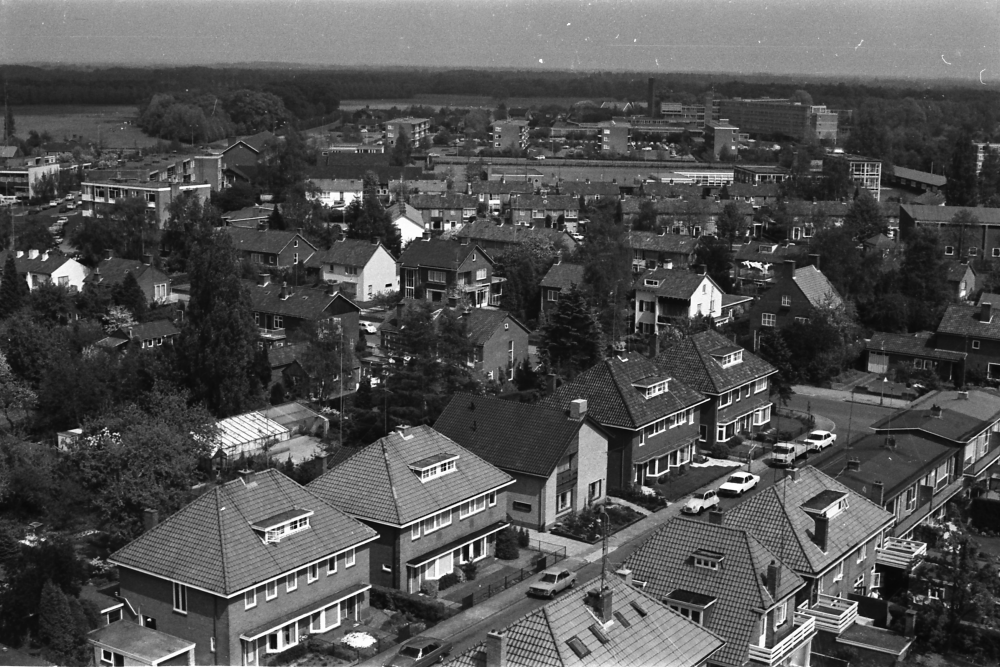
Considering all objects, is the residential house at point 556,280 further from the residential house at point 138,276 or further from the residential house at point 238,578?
the residential house at point 238,578

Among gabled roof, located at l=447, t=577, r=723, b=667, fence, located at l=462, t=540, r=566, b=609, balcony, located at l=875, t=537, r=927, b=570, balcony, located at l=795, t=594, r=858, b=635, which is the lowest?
fence, located at l=462, t=540, r=566, b=609

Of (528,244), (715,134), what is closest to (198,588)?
(528,244)

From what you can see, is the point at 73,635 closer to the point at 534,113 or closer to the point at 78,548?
the point at 78,548

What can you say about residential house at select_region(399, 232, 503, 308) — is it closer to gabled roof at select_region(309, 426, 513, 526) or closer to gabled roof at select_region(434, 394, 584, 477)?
gabled roof at select_region(434, 394, 584, 477)

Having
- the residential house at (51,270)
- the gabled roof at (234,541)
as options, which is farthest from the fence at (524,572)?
the residential house at (51,270)

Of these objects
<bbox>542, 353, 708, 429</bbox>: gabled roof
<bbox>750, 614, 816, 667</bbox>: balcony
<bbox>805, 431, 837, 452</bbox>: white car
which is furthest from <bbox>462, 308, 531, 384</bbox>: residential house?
<bbox>750, 614, 816, 667</bbox>: balcony

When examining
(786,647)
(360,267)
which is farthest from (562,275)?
(786,647)
